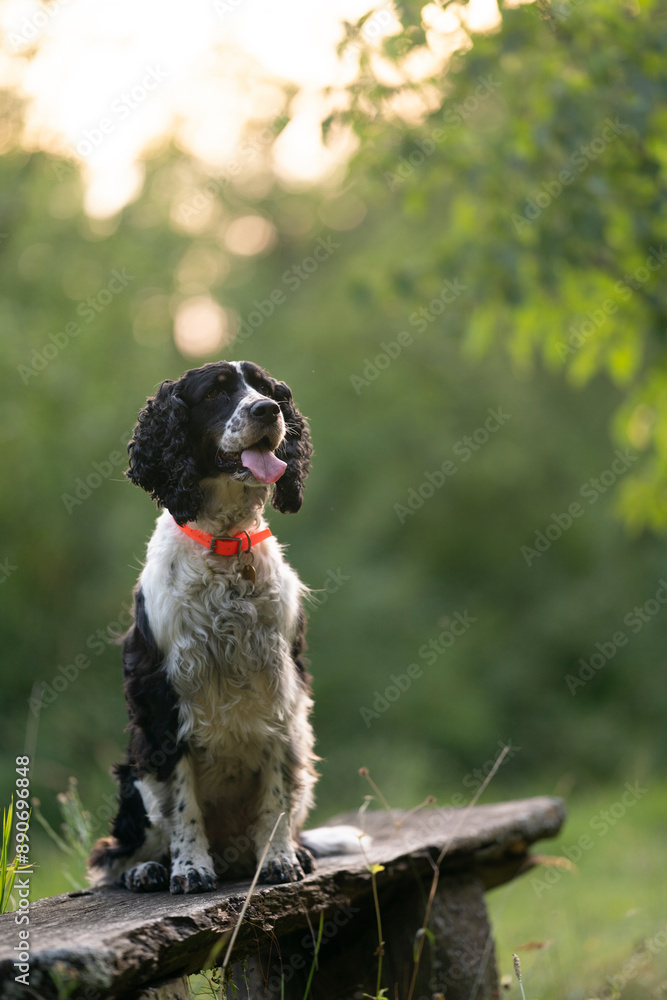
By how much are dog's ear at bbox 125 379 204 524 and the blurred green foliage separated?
2262mm

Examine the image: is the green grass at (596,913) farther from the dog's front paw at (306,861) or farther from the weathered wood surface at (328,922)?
the dog's front paw at (306,861)

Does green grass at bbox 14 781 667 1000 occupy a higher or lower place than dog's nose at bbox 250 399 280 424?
lower

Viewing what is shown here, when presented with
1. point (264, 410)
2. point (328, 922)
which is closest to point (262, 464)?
point (264, 410)

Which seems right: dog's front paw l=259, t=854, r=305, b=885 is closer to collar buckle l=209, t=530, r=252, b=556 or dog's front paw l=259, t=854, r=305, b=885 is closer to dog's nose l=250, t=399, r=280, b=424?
collar buckle l=209, t=530, r=252, b=556

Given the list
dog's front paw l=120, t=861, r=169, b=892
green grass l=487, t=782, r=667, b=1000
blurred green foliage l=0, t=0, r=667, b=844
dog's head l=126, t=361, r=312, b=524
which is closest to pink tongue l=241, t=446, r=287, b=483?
dog's head l=126, t=361, r=312, b=524

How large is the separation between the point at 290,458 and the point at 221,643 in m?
0.77

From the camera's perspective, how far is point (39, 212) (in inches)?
370

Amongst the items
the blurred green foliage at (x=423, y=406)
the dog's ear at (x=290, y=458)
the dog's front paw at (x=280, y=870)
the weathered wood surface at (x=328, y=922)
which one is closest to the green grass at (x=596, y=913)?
the weathered wood surface at (x=328, y=922)

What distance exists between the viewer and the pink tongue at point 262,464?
9.73 ft

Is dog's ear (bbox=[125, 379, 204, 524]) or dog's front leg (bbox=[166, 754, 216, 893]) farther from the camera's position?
dog's ear (bbox=[125, 379, 204, 524])

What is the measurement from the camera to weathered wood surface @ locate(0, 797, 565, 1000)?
2.13 meters

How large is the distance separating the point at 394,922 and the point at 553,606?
1044 centimetres

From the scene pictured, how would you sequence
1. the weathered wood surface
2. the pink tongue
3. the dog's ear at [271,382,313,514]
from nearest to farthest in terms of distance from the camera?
the weathered wood surface → the pink tongue → the dog's ear at [271,382,313,514]

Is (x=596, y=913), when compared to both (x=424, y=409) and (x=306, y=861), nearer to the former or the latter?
(x=306, y=861)
